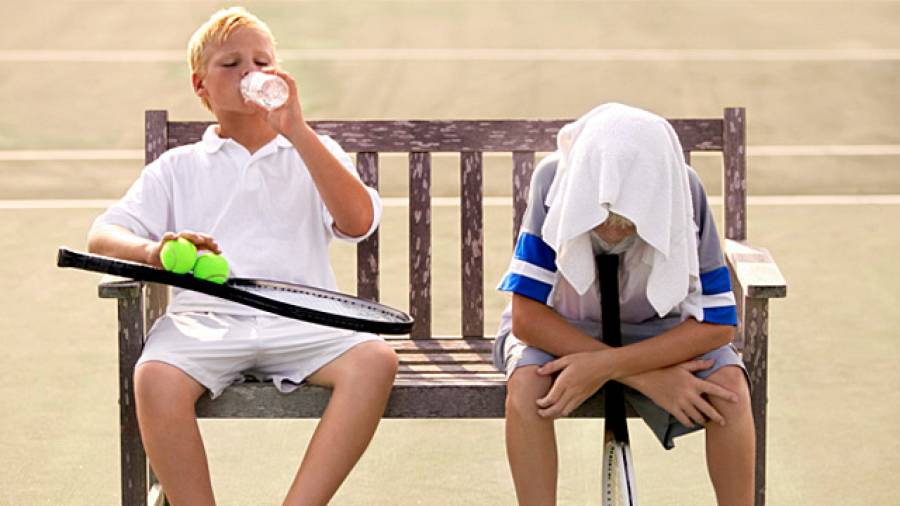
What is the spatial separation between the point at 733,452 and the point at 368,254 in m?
1.04

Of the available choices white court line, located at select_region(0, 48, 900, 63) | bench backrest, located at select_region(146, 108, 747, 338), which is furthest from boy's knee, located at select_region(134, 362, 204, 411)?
white court line, located at select_region(0, 48, 900, 63)

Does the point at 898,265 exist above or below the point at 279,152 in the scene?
below

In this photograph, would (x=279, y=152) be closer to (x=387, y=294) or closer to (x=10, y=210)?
(x=387, y=294)

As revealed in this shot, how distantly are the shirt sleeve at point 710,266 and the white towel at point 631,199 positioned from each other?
3.4 inches

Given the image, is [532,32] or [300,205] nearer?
[300,205]

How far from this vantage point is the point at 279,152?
3.49 meters

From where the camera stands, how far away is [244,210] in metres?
3.41

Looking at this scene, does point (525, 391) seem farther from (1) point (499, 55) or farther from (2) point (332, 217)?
(1) point (499, 55)

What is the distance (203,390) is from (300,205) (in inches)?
19.0

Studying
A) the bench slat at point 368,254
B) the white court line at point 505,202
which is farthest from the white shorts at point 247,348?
the white court line at point 505,202

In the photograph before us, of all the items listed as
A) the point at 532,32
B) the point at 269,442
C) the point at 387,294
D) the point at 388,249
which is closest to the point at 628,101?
the point at 532,32

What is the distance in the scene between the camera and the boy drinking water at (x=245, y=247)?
10.1 ft

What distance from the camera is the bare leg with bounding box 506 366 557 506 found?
3066 millimetres

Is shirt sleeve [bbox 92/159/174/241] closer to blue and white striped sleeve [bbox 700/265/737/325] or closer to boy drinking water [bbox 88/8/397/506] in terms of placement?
boy drinking water [bbox 88/8/397/506]
